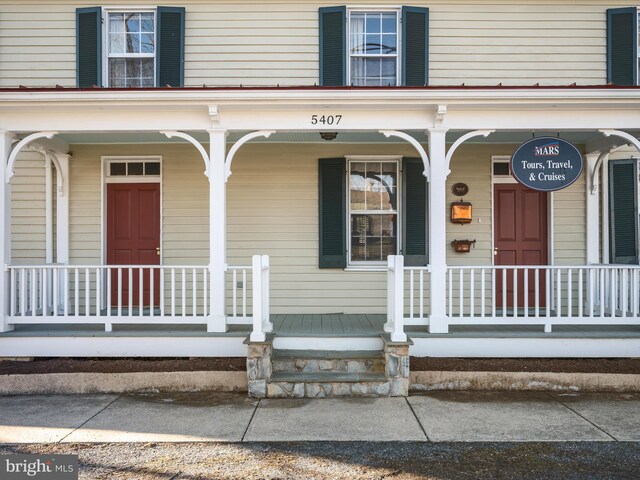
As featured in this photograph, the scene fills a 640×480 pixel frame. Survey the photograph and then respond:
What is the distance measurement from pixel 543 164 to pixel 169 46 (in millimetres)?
5945

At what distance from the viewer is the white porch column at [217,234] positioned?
657 cm

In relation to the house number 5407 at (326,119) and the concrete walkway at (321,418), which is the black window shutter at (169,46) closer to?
the house number 5407 at (326,119)

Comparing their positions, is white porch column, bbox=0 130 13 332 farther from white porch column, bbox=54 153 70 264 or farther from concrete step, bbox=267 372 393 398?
concrete step, bbox=267 372 393 398

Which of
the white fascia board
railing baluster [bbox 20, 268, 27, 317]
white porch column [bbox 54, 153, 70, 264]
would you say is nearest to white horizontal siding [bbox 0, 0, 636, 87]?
white porch column [bbox 54, 153, 70, 264]

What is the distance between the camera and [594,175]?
8.12m

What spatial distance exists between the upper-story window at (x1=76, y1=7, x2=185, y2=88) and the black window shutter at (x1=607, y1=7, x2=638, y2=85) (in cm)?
693

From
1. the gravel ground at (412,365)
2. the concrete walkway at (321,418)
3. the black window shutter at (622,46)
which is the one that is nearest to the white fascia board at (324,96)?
the black window shutter at (622,46)

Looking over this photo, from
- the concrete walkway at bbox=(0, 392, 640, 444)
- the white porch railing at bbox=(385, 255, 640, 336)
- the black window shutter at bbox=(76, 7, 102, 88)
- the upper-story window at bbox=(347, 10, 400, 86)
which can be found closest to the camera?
the concrete walkway at bbox=(0, 392, 640, 444)

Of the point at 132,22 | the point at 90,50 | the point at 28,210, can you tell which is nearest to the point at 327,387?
the point at 28,210

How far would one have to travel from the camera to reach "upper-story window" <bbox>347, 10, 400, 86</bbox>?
8445 mm

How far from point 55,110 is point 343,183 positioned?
4.16 metres

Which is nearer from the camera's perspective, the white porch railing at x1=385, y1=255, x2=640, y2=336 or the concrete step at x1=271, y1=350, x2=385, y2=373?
the concrete step at x1=271, y1=350, x2=385, y2=373

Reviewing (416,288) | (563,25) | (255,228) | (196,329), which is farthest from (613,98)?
(196,329)
